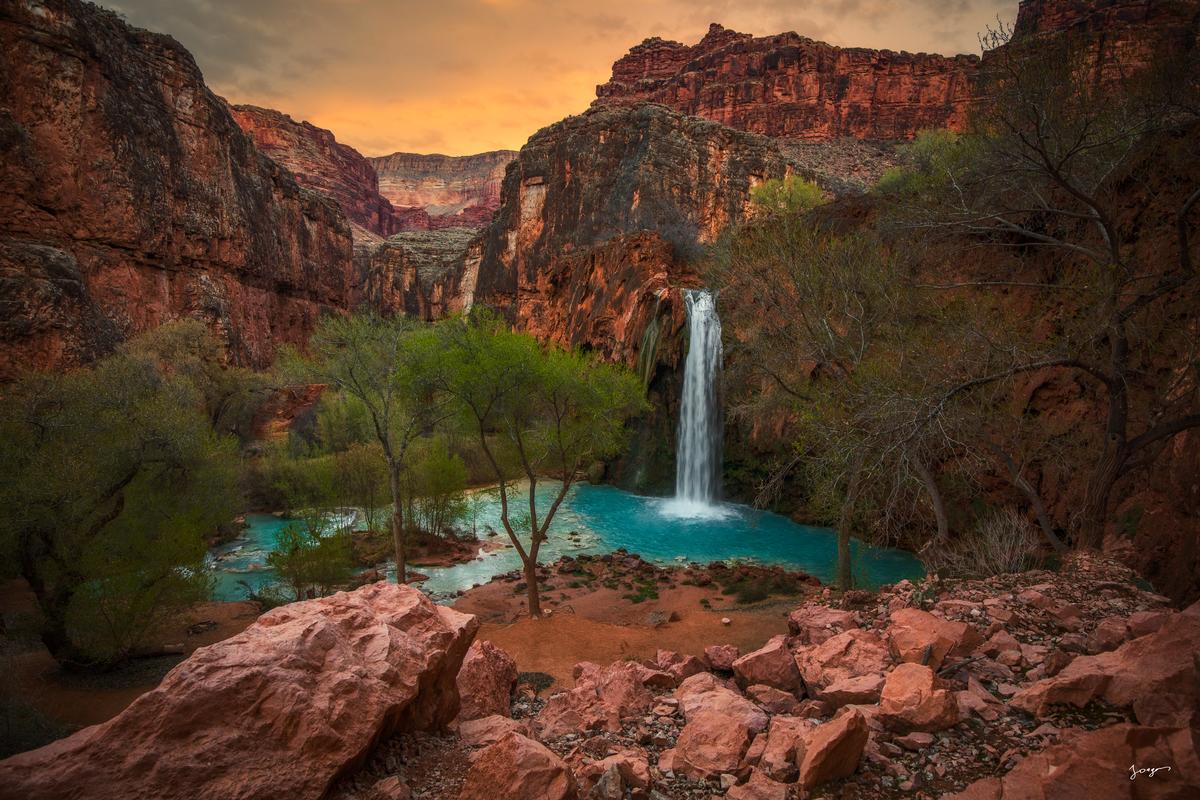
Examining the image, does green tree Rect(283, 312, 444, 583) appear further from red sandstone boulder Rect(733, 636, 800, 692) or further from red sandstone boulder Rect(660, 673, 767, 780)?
red sandstone boulder Rect(660, 673, 767, 780)

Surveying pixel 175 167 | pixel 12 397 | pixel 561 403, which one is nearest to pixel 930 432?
pixel 561 403

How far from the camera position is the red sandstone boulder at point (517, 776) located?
3082 millimetres

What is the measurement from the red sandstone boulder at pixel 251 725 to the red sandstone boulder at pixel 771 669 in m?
3.47

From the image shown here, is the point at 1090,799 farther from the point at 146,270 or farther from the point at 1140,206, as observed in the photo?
the point at 146,270

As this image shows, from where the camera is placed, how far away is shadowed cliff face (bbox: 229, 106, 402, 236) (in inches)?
3846

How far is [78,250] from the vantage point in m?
28.4

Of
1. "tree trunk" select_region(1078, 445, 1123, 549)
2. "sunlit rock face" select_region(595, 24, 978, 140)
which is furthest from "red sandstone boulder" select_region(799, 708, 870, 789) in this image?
"sunlit rock face" select_region(595, 24, 978, 140)

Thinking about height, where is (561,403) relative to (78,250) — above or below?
below

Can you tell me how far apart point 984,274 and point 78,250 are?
41.2 metres

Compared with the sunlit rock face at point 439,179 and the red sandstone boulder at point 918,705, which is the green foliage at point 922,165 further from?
the sunlit rock face at point 439,179

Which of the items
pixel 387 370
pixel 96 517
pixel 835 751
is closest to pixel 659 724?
pixel 835 751

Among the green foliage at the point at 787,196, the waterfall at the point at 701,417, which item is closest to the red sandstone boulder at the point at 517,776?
the waterfall at the point at 701,417

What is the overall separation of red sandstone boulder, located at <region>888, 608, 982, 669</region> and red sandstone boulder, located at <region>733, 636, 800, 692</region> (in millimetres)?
1033

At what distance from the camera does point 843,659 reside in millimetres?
5211
